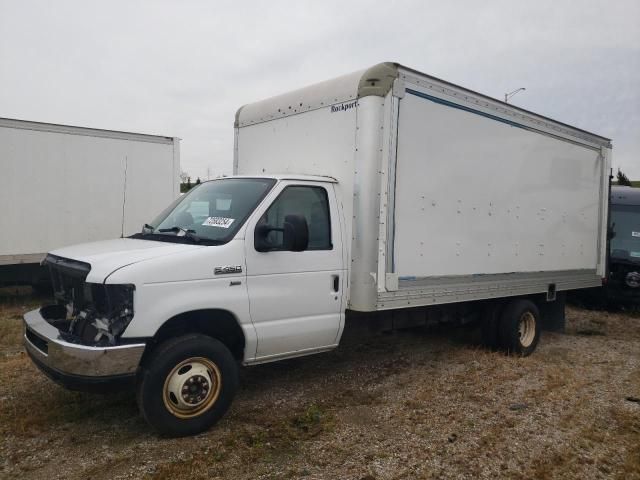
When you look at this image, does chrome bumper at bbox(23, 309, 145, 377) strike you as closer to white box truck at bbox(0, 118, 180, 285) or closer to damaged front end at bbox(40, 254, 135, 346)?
damaged front end at bbox(40, 254, 135, 346)

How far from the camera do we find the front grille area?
4.05 m

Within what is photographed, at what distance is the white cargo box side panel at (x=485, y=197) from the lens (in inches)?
208

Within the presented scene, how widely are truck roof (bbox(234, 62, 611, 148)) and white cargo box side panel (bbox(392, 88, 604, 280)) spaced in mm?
→ 168

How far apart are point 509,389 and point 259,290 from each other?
289 centimetres

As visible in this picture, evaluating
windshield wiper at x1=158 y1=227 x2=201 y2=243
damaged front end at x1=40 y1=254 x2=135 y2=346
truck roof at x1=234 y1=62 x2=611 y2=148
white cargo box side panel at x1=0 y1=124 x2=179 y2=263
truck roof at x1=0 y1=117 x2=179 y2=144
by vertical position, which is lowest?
damaged front end at x1=40 y1=254 x2=135 y2=346

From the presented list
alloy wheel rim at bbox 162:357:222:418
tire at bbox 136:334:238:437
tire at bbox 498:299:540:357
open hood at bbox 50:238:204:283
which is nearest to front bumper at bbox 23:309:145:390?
tire at bbox 136:334:238:437

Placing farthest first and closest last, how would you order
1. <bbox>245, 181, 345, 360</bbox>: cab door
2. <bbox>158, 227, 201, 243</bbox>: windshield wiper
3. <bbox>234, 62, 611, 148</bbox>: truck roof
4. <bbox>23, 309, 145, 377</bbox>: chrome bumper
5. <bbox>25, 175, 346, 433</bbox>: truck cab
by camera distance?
<bbox>234, 62, 611, 148</bbox>: truck roof, <bbox>245, 181, 345, 360</bbox>: cab door, <bbox>158, 227, 201, 243</bbox>: windshield wiper, <bbox>25, 175, 346, 433</bbox>: truck cab, <bbox>23, 309, 145, 377</bbox>: chrome bumper

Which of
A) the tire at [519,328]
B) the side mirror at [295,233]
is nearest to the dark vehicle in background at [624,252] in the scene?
the tire at [519,328]

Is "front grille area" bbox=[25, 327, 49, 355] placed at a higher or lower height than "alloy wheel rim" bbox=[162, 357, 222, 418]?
higher

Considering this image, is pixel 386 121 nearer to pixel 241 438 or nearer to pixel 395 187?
pixel 395 187

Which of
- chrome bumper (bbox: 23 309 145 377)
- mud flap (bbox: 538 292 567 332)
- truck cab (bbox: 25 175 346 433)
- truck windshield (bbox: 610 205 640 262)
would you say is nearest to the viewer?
chrome bumper (bbox: 23 309 145 377)

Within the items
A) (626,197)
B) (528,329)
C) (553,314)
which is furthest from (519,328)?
(626,197)

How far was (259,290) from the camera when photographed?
449cm

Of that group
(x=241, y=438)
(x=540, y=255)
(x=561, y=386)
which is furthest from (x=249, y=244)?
(x=540, y=255)
